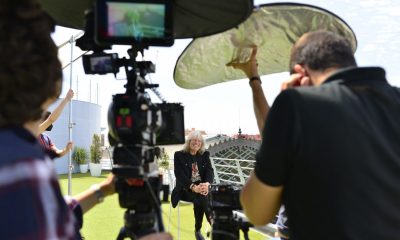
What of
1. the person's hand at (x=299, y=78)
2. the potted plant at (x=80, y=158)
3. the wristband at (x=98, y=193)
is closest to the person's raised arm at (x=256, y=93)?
the person's hand at (x=299, y=78)

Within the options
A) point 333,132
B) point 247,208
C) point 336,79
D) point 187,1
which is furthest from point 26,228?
point 187,1

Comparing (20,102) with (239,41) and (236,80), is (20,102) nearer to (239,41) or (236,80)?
(239,41)

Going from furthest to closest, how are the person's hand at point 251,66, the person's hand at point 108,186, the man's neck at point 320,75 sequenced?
the person's hand at point 251,66 < the person's hand at point 108,186 < the man's neck at point 320,75

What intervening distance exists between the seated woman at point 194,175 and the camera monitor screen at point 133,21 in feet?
11.1

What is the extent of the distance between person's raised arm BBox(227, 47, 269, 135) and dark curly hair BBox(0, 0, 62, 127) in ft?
2.89

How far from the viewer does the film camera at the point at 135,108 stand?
1.37 meters

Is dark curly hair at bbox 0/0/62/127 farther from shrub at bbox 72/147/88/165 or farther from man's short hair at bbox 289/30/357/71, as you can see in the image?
shrub at bbox 72/147/88/165

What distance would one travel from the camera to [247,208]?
47.4 inches

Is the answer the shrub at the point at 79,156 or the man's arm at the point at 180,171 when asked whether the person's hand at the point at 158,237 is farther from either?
the shrub at the point at 79,156

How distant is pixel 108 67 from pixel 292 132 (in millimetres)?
834

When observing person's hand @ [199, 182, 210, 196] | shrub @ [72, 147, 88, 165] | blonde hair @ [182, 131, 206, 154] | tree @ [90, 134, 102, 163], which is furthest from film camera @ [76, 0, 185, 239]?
shrub @ [72, 147, 88, 165]

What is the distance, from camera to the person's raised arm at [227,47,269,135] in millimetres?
1573

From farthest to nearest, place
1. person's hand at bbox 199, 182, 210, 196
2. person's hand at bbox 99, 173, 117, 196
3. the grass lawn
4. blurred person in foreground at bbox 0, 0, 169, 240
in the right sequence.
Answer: the grass lawn, person's hand at bbox 199, 182, 210, 196, person's hand at bbox 99, 173, 117, 196, blurred person in foreground at bbox 0, 0, 169, 240

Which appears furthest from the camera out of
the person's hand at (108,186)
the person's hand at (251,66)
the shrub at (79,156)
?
the shrub at (79,156)
